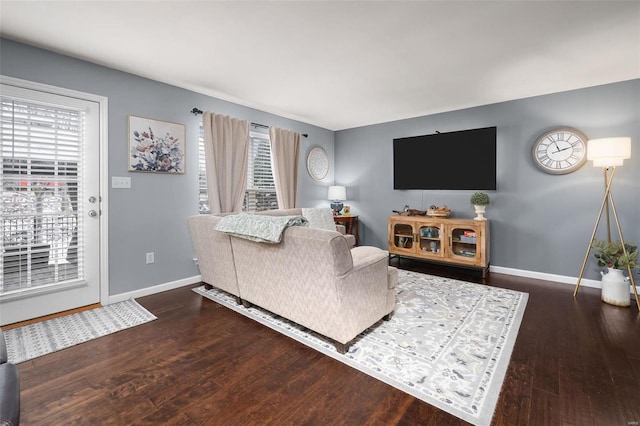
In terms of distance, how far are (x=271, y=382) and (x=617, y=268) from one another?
358 cm

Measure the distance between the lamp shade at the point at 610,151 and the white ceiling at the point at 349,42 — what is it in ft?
2.38

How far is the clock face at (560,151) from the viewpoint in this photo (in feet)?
11.3

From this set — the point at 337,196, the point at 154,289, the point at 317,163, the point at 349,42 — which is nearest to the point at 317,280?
the point at 349,42

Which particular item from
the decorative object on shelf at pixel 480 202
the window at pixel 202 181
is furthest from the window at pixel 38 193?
the decorative object on shelf at pixel 480 202

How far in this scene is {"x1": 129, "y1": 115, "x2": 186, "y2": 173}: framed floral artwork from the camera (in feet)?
10.2

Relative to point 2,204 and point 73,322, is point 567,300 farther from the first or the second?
point 2,204

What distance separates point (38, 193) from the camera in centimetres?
255

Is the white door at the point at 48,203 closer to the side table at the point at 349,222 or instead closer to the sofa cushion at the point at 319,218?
the sofa cushion at the point at 319,218

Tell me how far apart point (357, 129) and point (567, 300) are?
13.0ft

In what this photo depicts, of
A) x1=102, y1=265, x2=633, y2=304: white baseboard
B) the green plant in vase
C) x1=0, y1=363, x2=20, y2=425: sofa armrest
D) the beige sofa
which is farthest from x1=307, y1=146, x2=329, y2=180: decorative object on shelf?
x1=0, y1=363, x2=20, y2=425: sofa armrest

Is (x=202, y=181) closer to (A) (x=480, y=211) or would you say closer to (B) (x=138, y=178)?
(B) (x=138, y=178)

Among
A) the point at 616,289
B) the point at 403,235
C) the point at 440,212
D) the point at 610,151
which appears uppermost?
the point at 610,151

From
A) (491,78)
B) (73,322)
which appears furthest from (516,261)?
(73,322)

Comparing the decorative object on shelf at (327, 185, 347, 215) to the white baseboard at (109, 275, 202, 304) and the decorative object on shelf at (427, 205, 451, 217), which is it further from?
the white baseboard at (109, 275, 202, 304)
